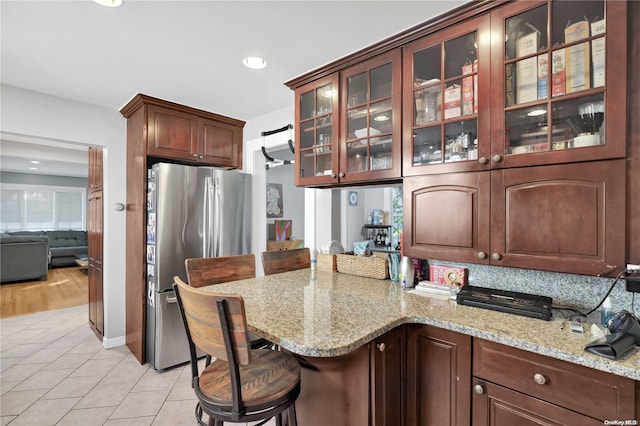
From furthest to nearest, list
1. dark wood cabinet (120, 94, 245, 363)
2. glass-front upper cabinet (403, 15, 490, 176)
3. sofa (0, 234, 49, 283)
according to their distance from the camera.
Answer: sofa (0, 234, 49, 283) → dark wood cabinet (120, 94, 245, 363) → glass-front upper cabinet (403, 15, 490, 176)

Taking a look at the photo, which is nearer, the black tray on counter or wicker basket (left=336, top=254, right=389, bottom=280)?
the black tray on counter

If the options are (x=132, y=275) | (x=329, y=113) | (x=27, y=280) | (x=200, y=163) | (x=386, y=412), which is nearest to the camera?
(x=386, y=412)

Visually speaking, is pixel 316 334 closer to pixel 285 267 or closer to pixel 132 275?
pixel 285 267

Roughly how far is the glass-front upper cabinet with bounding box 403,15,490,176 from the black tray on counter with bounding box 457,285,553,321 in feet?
2.00

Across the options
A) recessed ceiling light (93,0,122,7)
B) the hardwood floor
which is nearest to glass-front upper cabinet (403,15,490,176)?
recessed ceiling light (93,0,122,7)

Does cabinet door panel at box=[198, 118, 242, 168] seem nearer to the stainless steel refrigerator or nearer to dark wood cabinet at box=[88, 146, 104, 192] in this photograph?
the stainless steel refrigerator

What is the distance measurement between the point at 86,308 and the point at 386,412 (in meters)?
4.88

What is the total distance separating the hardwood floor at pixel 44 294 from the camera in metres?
4.36

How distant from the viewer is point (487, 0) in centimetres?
136

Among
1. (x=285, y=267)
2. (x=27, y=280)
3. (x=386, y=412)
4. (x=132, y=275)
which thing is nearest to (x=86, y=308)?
(x=132, y=275)

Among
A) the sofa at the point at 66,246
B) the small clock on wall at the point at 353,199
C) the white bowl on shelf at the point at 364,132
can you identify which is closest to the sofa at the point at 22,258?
the sofa at the point at 66,246

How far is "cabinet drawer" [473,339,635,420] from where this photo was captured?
0.91m

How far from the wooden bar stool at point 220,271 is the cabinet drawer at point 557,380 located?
110 cm

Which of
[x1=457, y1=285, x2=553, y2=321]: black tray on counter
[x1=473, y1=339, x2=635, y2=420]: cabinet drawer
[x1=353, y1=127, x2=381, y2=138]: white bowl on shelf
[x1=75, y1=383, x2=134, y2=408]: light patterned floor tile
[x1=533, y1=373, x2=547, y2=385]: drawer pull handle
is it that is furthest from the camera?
[x1=75, y1=383, x2=134, y2=408]: light patterned floor tile
